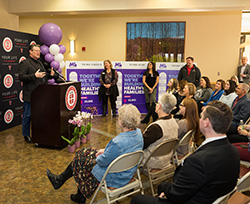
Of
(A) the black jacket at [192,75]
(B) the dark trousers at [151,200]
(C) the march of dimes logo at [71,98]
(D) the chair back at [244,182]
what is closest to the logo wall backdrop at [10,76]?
(C) the march of dimes logo at [71,98]

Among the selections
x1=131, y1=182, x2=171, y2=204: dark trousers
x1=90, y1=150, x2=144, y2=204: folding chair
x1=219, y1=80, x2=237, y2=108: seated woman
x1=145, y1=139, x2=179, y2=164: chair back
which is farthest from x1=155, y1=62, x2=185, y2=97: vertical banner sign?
x1=131, y1=182, x2=171, y2=204: dark trousers

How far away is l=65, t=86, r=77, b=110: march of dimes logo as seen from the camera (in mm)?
4302

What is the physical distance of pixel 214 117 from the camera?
1.64 meters

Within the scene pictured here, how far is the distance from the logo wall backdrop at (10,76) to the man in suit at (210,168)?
4872 mm

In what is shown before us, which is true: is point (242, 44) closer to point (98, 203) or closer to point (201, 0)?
point (201, 0)

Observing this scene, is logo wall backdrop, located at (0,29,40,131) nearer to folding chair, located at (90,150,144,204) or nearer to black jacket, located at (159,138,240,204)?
folding chair, located at (90,150,144,204)

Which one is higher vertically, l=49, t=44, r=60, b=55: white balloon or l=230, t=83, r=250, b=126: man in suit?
l=49, t=44, r=60, b=55: white balloon

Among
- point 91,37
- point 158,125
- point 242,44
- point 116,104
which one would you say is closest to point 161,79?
point 116,104

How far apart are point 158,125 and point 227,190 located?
1188mm

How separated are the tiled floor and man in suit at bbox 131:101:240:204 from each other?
144 cm

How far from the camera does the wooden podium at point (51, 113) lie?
4.08 metres

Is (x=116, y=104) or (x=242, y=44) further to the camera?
(x=242, y=44)

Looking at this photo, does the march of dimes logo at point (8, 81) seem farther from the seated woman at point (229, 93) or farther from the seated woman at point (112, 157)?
the seated woman at point (229, 93)

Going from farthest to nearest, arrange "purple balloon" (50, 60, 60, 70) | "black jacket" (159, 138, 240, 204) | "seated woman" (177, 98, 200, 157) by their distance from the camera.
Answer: "purple balloon" (50, 60, 60, 70)
"seated woman" (177, 98, 200, 157)
"black jacket" (159, 138, 240, 204)
